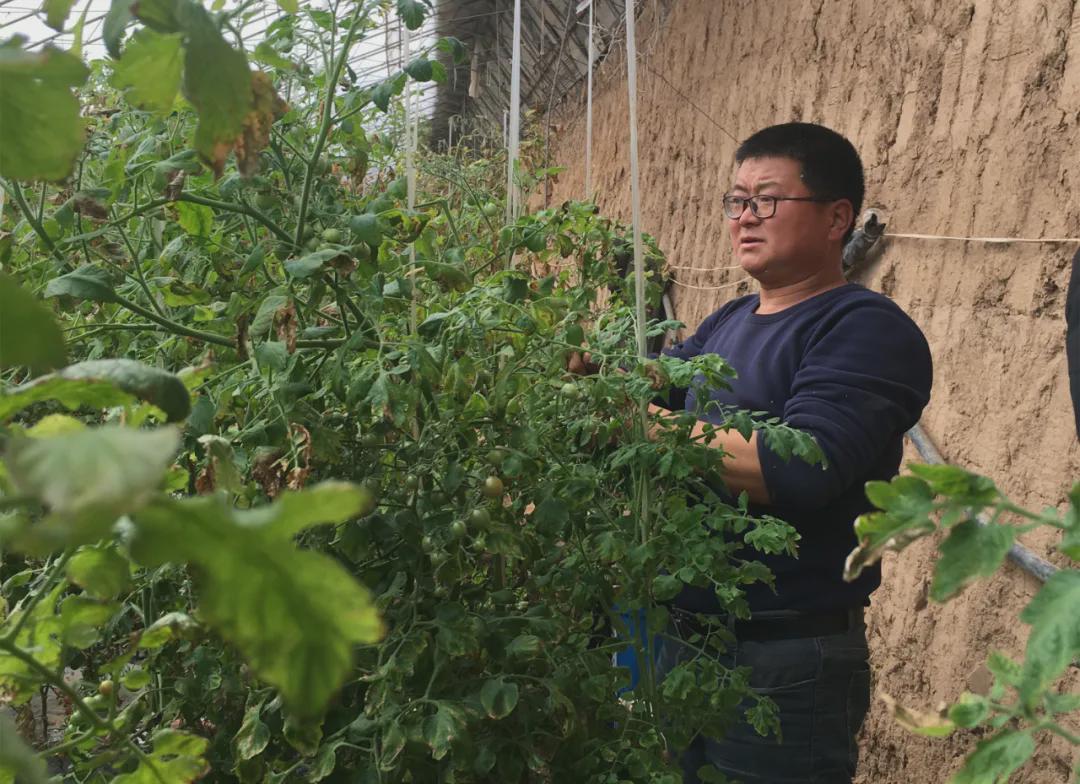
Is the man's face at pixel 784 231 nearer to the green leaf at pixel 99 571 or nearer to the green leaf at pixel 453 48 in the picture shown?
the green leaf at pixel 453 48

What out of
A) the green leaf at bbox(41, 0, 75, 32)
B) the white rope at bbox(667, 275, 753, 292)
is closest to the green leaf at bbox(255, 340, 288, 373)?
the green leaf at bbox(41, 0, 75, 32)

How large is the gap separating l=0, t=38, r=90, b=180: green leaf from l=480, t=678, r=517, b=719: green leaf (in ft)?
2.70

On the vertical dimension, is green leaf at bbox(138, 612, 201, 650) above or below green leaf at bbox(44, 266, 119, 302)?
below

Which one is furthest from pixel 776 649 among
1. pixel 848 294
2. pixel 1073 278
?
pixel 1073 278

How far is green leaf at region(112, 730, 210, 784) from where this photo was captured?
2.19 feet

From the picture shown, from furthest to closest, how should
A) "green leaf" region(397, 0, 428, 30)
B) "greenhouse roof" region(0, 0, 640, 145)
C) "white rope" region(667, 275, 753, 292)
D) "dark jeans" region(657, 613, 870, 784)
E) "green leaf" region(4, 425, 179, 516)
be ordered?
"greenhouse roof" region(0, 0, 640, 145) → "white rope" region(667, 275, 753, 292) → "dark jeans" region(657, 613, 870, 784) → "green leaf" region(397, 0, 428, 30) → "green leaf" region(4, 425, 179, 516)

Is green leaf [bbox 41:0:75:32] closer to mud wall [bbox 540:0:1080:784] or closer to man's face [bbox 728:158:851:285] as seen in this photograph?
man's face [bbox 728:158:851:285]

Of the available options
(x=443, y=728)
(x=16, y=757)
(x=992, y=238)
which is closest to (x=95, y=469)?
(x=16, y=757)

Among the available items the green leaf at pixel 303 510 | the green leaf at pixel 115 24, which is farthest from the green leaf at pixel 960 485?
the green leaf at pixel 115 24

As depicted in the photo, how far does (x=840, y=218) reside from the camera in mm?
2279

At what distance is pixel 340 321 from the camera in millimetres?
1346

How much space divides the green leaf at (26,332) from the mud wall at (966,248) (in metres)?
2.79

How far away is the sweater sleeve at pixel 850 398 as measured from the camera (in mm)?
1775

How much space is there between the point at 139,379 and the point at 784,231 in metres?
1.92
